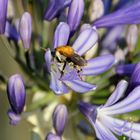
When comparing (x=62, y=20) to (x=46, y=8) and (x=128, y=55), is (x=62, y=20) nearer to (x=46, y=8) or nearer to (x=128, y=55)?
(x=46, y=8)

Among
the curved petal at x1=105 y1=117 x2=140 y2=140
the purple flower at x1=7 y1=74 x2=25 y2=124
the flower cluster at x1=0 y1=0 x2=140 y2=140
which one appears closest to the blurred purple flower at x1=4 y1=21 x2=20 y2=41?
the flower cluster at x1=0 y1=0 x2=140 y2=140

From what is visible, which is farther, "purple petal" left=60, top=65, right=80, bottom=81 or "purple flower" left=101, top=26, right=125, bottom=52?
"purple flower" left=101, top=26, right=125, bottom=52

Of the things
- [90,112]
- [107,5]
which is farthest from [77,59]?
[107,5]

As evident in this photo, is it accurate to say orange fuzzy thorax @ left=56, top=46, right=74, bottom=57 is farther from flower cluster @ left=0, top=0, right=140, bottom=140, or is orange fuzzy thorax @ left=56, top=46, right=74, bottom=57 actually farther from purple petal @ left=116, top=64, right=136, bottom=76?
purple petal @ left=116, top=64, right=136, bottom=76

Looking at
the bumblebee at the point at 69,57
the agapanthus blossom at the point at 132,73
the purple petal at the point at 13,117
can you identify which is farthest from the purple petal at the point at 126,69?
the purple petal at the point at 13,117

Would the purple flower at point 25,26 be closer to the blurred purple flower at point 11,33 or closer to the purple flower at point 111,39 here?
the blurred purple flower at point 11,33

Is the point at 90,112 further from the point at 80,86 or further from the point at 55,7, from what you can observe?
the point at 55,7

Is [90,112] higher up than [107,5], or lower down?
lower down
